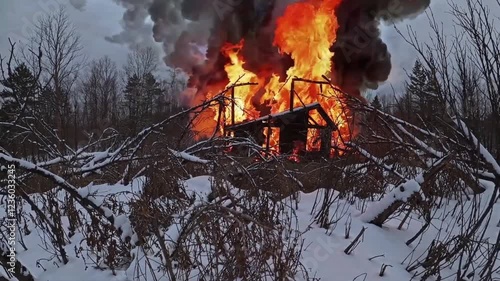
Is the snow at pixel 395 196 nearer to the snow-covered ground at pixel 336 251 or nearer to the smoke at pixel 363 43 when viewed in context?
the snow-covered ground at pixel 336 251

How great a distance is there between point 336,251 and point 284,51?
17.3m

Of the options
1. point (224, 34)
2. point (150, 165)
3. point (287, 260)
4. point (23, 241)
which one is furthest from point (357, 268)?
point (224, 34)

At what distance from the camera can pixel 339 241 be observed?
4.44 m

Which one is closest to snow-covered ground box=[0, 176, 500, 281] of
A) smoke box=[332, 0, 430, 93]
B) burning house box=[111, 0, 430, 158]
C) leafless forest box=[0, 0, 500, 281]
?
leafless forest box=[0, 0, 500, 281]

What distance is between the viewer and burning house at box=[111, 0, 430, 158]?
19.1 metres

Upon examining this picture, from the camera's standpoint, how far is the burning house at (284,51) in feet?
62.6

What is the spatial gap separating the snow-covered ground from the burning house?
10.9 meters

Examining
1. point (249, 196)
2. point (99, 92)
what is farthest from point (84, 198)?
point (99, 92)

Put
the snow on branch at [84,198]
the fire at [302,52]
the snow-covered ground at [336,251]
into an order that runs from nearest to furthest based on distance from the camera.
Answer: the snow on branch at [84,198], the snow-covered ground at [336,251], the fire at [302,52]

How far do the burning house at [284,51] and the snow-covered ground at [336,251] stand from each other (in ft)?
35.8

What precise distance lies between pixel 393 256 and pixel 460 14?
7.89ft

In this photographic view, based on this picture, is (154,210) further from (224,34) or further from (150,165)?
(224,34)

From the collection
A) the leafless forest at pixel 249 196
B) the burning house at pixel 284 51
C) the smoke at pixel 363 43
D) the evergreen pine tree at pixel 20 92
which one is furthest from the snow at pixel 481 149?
the smoke at pixel 363 43

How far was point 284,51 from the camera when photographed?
20.6 meters
